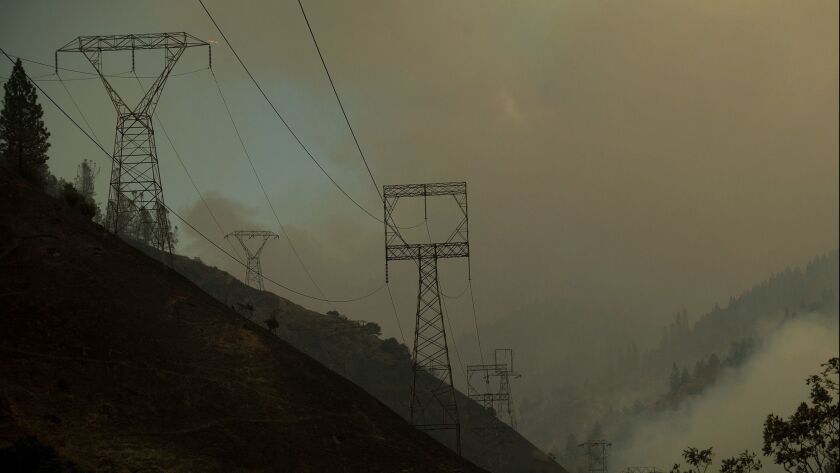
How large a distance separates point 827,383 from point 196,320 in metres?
52.7

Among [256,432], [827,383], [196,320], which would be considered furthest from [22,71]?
[827,383]

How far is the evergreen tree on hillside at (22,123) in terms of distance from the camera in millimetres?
121875

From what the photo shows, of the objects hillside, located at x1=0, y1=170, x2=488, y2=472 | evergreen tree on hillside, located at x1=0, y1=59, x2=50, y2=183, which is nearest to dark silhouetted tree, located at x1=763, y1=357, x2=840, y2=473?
hillside, located at x1=0, y1=170, x2=488, y2=472

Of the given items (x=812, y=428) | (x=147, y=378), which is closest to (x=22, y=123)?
(x=147, y=378)

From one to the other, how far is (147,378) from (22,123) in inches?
2848

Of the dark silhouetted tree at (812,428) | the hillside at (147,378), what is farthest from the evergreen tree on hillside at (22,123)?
the dark silhouetted tree at (812,428)

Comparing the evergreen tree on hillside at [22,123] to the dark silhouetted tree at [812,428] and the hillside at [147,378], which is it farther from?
the dark silhouetted tree at [812,428]

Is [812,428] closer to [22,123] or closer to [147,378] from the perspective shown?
[147,378]

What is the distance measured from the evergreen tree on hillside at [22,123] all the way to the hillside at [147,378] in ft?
140

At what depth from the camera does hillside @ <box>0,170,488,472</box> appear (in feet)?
192

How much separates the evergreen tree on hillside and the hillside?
42586 mm

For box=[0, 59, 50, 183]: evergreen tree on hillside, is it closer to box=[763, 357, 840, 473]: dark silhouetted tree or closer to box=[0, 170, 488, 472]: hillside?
box=[0, 170, 488, 472]: hillside

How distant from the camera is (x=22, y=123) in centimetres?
12362

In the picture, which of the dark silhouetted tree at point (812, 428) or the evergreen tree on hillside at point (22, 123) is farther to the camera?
the evergreen tree on hillside at point (22, 123)
